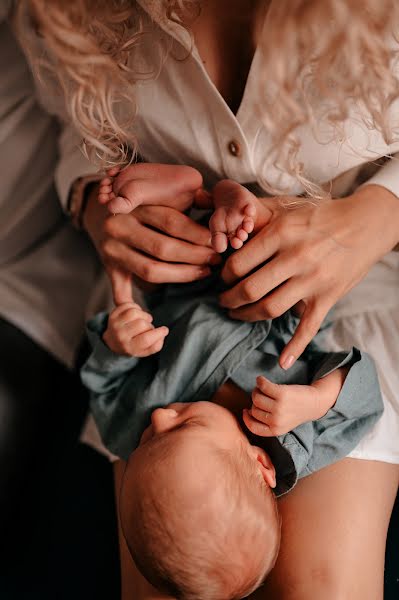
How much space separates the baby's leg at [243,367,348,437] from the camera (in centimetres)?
74

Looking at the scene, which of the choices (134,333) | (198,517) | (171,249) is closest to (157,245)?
(171,249)

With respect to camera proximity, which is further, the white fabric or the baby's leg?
the white fabric

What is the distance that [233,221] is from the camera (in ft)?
2.47

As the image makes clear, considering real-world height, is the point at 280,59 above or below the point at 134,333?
above

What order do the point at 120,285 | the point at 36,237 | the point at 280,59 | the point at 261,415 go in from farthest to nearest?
the point at 36,237
the point at 120,285
the point at 261,415
the point at 280,59

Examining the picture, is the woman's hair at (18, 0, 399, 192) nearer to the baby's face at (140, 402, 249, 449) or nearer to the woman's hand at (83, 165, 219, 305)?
the woman's hand at (83, 165, 219, 305)

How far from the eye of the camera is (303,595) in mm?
789

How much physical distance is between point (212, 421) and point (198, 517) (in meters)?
0.12

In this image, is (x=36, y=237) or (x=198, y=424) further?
(x=36, y=237)

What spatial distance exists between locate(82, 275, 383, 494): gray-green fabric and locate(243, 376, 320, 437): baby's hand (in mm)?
33

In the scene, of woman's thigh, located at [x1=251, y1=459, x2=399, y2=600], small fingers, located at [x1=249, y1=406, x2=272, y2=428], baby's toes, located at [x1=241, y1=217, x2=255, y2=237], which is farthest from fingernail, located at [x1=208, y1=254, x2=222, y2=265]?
A: woman's thigh, located at [x1=251, y1=459, x2=399, y2=600]

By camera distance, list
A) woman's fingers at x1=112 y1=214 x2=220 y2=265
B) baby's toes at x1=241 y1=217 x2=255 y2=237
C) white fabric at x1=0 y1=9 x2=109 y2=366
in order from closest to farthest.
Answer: baby's toes at x1=241 y1=217 x2=255 y2=237 → woman's fingers at x1=112 y1=214 x2=220 y2=265 → white fabric at x1=0 y1=9 x2=109 y2=366

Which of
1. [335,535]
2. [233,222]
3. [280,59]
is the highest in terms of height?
[280,59]

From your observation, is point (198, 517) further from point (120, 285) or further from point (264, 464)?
point (120, 285)
